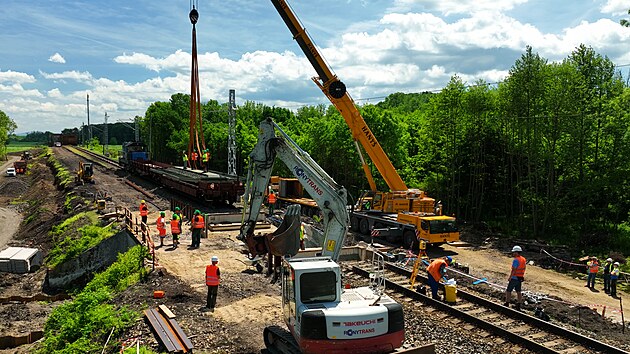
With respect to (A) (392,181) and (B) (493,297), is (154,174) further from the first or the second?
(B) (493,297)

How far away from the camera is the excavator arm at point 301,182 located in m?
14.5

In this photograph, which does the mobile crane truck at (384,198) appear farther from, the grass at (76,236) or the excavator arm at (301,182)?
the grass at (76,236)

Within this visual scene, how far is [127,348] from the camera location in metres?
11.3

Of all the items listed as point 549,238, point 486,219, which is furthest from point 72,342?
point 486,219

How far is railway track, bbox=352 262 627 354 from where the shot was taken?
11.9 metres

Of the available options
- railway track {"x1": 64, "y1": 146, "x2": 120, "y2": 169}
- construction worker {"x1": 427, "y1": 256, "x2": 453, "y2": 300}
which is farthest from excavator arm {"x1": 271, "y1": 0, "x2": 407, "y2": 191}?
railway track {"x1": 64, "y1": 146, "x2": 120, "y2": 169}

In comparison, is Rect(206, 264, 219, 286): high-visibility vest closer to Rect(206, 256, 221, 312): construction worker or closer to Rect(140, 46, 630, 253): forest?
Rect(206, 256, 221, 312): construction worker

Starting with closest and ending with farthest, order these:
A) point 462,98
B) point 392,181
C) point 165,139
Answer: point 392,181
point 462,98
point 165,139

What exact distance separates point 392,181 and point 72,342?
16.7m

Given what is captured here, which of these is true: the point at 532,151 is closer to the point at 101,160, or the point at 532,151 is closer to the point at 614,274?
the point at 614,274

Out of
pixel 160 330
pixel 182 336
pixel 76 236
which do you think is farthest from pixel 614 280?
pixel 76 236

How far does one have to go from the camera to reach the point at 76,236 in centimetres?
2720

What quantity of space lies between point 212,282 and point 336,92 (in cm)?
1281

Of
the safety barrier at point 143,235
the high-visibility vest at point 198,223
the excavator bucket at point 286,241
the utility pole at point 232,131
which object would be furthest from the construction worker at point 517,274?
the utility pole at point 232,131
